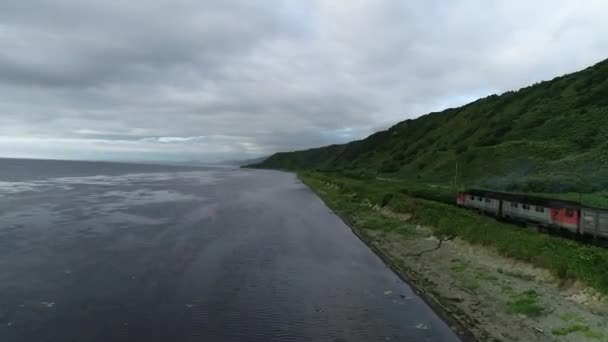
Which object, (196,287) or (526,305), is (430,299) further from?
(196,287)

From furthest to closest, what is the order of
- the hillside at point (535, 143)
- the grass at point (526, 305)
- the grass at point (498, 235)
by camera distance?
the hillside at point (535, 143) → the grass at point (498, 235) → the grass at point (526, 305)

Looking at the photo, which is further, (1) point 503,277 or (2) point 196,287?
(1) point 503,277

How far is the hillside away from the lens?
56.7 m

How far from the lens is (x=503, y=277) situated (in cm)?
1945

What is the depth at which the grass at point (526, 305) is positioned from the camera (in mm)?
15212

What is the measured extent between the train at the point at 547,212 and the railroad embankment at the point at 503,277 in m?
2.65

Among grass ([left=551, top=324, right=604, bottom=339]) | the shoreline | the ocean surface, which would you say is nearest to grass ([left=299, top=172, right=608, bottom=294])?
grass ([left=551, top=324, right=604, bottom=339])

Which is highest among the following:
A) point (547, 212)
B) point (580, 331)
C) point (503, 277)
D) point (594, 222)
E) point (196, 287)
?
point (547, 212)

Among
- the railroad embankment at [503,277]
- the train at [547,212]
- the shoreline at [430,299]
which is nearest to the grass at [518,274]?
the railroad embankment at [503,277]

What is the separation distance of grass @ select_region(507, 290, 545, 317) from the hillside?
3927 centimetres

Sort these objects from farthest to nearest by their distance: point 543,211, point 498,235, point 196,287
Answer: point 543,211 → point 498,235 → point 196,287

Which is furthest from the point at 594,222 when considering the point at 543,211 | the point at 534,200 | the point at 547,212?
the point at 534,200

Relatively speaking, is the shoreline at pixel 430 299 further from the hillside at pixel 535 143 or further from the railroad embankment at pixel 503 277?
the hillside at pixel 535 143

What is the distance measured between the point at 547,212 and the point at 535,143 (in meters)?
62.3
